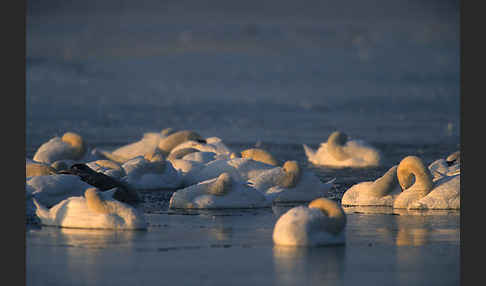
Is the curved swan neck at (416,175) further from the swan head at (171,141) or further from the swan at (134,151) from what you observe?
the swan at (134,151)

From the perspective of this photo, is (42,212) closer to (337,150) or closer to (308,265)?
(308,265)

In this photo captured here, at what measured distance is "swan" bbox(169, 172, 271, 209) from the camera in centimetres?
1558

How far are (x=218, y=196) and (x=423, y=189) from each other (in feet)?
10.1

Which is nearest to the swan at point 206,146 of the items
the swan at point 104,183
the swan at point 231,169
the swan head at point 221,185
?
the swan at point 231,169

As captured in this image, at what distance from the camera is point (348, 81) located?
208 ft

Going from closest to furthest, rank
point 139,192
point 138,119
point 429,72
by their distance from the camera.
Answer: point 139,192 < point 138,119 < point 429,72

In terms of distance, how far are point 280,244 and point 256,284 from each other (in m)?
2.17

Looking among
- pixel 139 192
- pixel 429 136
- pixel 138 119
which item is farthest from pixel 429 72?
pixel 139 192

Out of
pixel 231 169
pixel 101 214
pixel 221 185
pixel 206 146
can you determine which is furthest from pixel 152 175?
pixel 101 214

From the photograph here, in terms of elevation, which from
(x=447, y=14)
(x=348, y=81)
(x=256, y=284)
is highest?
(x=447, y=14)

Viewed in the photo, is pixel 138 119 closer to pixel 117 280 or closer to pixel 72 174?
pixel 72 174

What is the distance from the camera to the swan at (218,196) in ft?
51.1

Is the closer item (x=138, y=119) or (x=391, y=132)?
(x=391, y=132)

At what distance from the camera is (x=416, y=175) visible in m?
15.7
